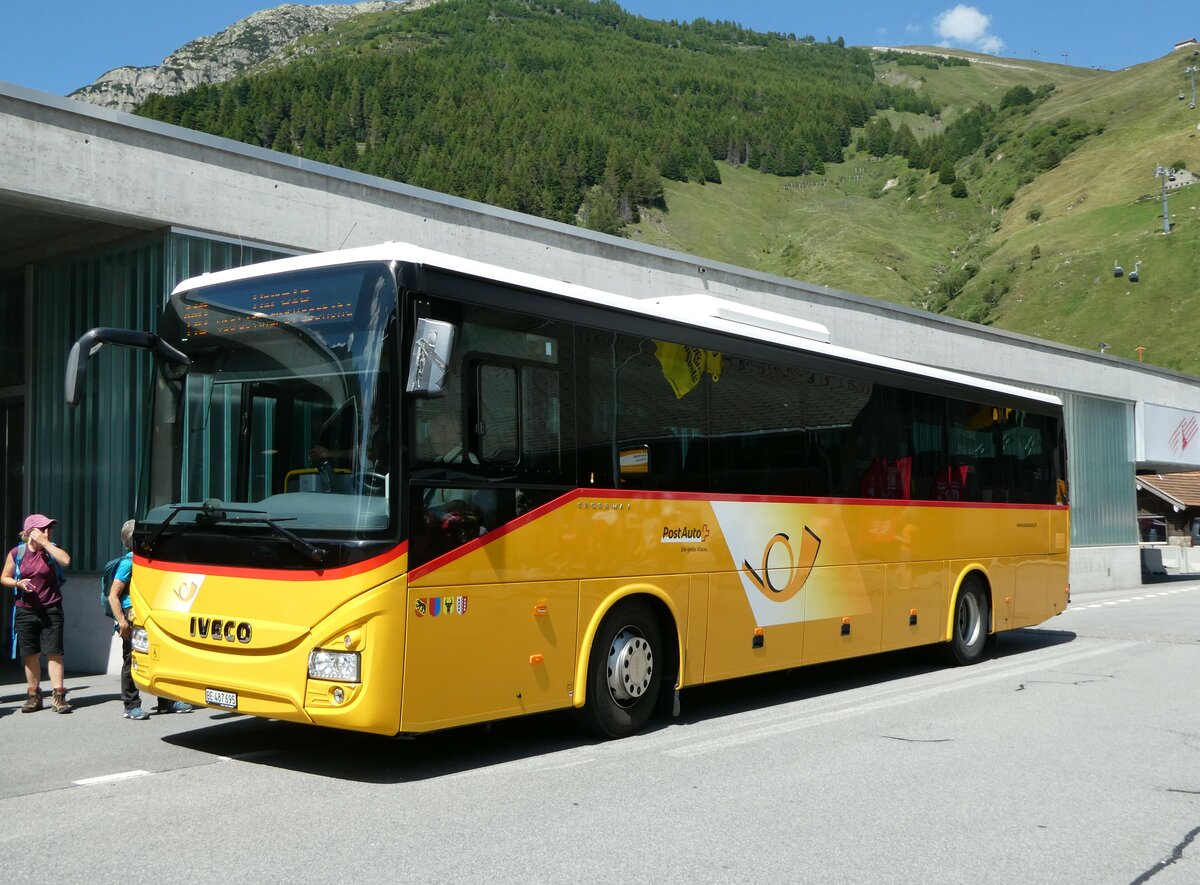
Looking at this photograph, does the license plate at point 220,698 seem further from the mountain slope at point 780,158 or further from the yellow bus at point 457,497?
the mountain slope at point 780,158

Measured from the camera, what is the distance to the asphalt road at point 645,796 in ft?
17.7

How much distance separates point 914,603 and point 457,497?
692 centimetres

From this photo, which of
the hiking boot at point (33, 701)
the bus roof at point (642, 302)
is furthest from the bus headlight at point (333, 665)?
the hiking boot at point (33, 701)

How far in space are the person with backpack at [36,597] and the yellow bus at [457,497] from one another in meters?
2.65

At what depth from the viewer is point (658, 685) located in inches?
352

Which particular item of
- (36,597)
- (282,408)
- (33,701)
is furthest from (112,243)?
(282,408)

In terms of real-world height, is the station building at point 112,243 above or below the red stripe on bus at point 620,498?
above

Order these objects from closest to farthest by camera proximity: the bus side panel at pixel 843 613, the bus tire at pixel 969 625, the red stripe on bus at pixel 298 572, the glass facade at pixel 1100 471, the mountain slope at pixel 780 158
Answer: the red stripe on bus at pixel 298 572 < the bus side panel at pixel 843 613 < the bus tire at pixel 969 625 < the glass facade at pixel 1100 471 < the mountain slope at pixel 780 158

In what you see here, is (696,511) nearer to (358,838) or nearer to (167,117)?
(358,838)

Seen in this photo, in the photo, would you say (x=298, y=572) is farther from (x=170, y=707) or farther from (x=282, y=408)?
(x=170, y=707)

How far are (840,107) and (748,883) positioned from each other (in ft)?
642

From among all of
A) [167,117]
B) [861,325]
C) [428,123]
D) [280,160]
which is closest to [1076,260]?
[428,123]

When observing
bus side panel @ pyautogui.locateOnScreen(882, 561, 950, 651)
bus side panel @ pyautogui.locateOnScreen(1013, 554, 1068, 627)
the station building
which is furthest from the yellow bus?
bus side panel @ pyautogui.locateOnScreen(1013, 554, 1068, 627)

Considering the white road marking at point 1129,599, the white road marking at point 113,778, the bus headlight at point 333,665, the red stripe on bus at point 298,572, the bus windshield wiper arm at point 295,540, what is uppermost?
the bus windshield wiper arm at point 295,540
